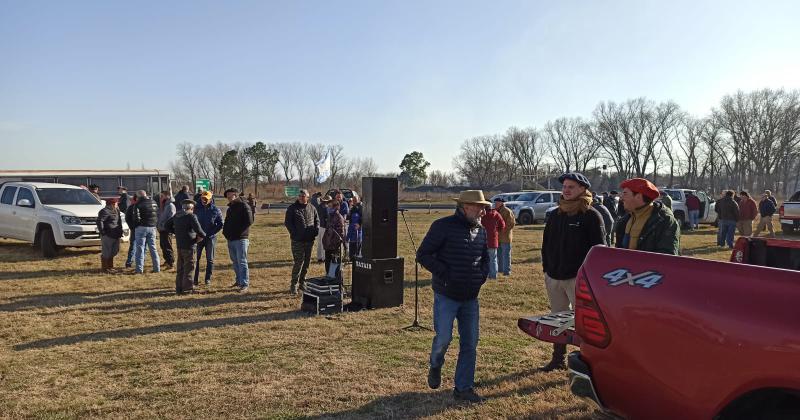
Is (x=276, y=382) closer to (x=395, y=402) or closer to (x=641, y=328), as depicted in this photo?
(x=395, y=402)

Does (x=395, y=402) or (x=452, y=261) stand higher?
(x=452, y=261)

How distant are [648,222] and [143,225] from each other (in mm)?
9906

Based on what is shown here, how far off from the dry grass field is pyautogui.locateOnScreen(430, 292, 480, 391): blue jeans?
27 cm

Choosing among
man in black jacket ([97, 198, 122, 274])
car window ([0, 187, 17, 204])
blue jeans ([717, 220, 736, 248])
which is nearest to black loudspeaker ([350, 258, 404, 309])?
man in black jacket ([97, 198, 122, 274])

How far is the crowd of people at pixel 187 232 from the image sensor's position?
8.91m

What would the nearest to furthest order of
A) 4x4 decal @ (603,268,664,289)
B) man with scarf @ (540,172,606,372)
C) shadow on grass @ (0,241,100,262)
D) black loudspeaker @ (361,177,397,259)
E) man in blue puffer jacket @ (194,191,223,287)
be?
1. 4x4 decal @ (603,268,664,289)
2. man with scarf @ (540,172,606,372)
3. black loudspeaker @ (361,177,397,259)
4. man in blue puffer jacket @ (194,191,223,287)
5. shadow on grass @ (0,241,100,262)

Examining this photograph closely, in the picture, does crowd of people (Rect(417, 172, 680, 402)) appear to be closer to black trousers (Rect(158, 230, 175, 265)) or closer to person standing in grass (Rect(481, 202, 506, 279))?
person standing in grass (Rect(481, 202, 506, 279))

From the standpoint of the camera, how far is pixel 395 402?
4.47 meters

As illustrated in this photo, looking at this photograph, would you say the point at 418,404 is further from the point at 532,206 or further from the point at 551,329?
the point at 532,206

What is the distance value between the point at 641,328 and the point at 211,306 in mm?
7088

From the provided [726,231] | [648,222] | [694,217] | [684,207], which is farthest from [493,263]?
[684,207]

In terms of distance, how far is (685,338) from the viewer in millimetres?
2250

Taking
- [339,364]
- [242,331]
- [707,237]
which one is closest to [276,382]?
[339,364]

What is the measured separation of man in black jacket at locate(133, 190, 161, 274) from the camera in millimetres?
10742
